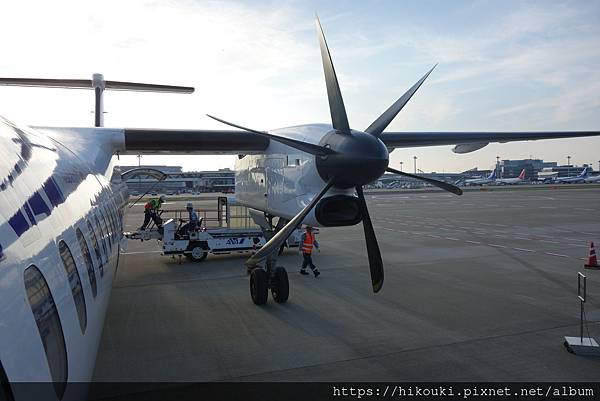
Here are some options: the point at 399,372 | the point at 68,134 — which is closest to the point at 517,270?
the point at 399,372

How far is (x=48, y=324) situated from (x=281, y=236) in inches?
152

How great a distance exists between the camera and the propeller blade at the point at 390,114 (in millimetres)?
7078

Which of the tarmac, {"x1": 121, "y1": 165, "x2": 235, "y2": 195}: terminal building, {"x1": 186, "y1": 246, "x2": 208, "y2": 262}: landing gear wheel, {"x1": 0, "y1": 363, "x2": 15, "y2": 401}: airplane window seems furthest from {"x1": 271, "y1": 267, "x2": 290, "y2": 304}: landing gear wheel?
{"x1": 121, "y1": 165, "x2": 235, "y2": 195}: terminal building

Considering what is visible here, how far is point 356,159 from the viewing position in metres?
6.07

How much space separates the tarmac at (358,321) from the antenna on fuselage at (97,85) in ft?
17.4

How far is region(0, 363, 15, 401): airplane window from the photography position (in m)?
1.82

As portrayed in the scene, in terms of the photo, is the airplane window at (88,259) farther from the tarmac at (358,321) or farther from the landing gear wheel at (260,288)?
the landing gear wheel at (260,288)

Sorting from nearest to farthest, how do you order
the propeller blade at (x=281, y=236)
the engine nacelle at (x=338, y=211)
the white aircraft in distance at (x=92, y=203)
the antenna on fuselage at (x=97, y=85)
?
the white aircraft in distance at (x=92, y=203)
the propeller blade at (x=281, y=236)
the engine nacelle at (x=338, y=211)
the antenna on fuselage at (x=97, y=85)

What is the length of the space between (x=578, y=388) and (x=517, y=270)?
25.4ft

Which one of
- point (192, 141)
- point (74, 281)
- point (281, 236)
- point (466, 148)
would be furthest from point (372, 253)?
point (466, 148)

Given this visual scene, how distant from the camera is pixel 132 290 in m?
11.5

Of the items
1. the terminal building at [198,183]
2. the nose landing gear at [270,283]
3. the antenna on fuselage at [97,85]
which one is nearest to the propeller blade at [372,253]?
the nose landing gear at [270,283]

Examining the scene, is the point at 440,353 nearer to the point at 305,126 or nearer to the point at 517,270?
the point at 305,126

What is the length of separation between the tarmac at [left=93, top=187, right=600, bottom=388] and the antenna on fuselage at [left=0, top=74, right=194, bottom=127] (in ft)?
17.4
